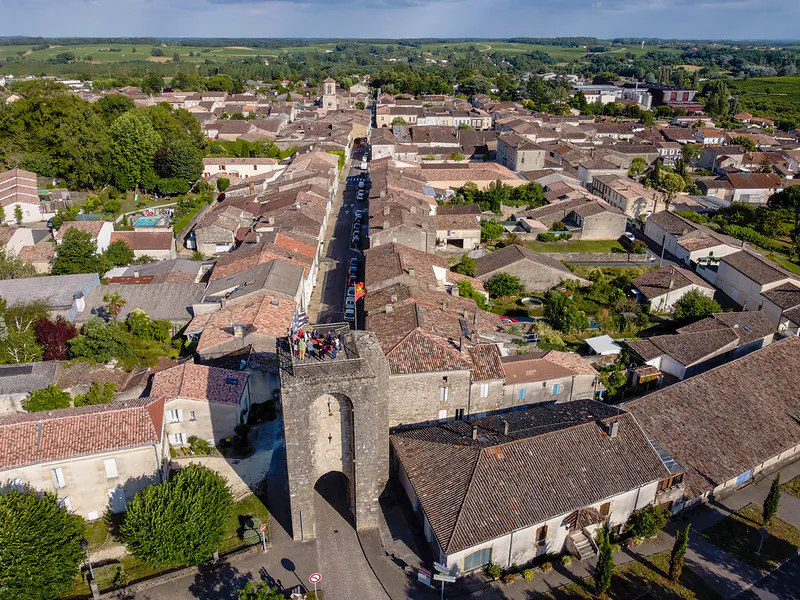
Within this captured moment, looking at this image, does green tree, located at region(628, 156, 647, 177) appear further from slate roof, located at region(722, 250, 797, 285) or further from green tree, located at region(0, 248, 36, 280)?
green tree, located at region(0, 248, 36, 280)

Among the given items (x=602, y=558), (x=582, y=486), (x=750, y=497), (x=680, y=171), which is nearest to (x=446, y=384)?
(x=582, y=486)

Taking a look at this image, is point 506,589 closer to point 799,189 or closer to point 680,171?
point 799,189

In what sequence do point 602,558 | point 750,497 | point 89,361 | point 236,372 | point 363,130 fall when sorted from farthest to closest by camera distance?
point 363,130 → point 89,361 → point 236,372 → point 750,497 → point 602,558

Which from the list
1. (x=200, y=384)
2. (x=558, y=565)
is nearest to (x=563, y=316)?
(x=558, y=565)

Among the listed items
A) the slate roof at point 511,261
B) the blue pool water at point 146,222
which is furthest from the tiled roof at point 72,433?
the blue pool water at point 146,222

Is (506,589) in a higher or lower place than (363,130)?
lower

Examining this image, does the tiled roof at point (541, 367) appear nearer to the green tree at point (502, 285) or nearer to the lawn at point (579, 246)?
the green tree at point (502, 285)

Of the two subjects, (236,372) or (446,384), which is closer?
(446,384)
